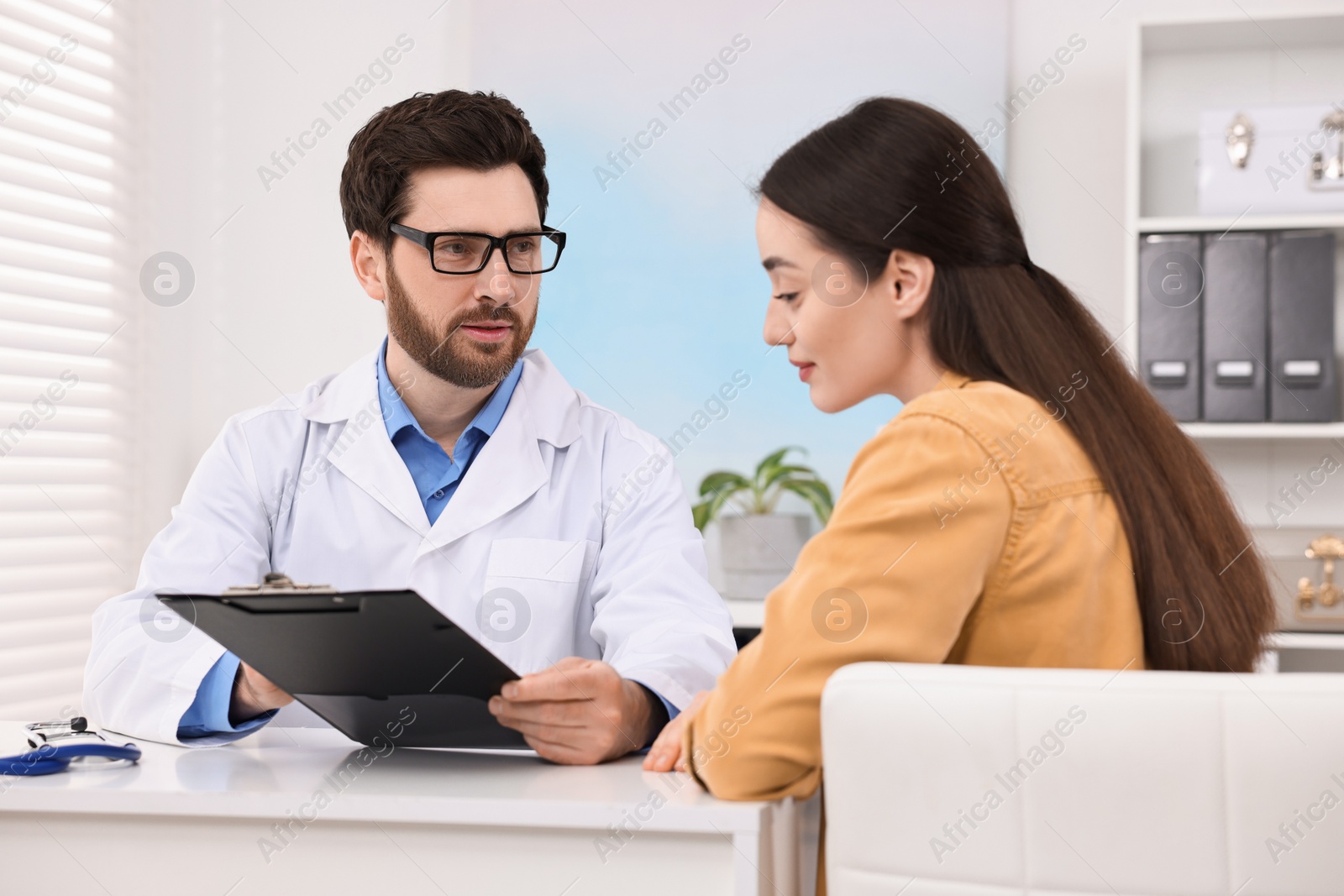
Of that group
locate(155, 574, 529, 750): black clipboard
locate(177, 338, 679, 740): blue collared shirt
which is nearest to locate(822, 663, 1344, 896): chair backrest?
locate(155, 574, 529, 750): black clipboard

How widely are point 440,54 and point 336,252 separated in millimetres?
612

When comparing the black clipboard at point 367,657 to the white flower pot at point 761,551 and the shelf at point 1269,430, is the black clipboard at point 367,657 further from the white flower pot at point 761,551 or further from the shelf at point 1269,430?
the shelf at point 1269,430

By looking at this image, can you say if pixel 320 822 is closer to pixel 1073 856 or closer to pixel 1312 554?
pixel 1073 856

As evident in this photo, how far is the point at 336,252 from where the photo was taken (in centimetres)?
306

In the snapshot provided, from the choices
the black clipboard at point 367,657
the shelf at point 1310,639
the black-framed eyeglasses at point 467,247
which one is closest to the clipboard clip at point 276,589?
the black clipboard at point 367,657

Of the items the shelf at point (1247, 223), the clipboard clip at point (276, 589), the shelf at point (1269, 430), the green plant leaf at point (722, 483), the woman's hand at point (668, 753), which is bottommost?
the woman's hand at point (668, 753)

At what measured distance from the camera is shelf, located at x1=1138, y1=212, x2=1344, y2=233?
236 cm

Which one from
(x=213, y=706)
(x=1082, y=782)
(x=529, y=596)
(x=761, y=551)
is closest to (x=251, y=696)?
(x=213, y=706)

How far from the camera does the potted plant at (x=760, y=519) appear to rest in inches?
108

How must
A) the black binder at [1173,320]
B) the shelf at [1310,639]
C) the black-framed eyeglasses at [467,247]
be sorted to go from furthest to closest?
the black binder at [1173,320] → the shelf at [1310,639] → the black-framed eyeglasses at [467,247]

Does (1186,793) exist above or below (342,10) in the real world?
below

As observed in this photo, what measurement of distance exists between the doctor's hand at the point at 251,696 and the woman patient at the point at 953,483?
400 millimetres

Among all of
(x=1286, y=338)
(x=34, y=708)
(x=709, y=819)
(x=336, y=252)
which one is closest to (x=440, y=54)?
(x=336, y=252)

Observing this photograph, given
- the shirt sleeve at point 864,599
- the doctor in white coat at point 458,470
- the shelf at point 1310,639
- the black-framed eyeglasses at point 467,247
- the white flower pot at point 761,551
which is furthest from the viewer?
the white flower pot at point 761,551
